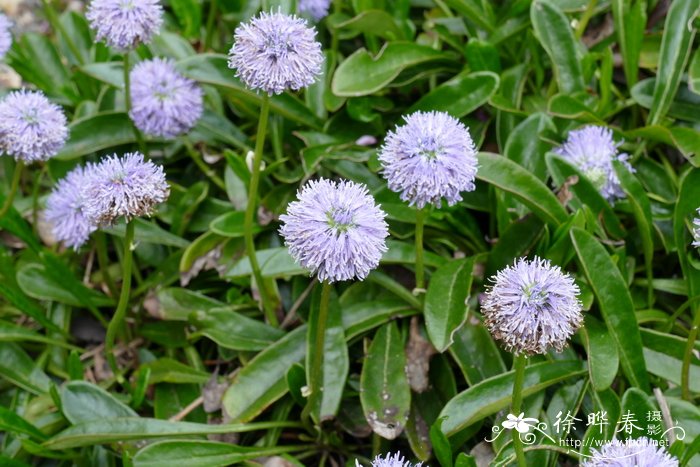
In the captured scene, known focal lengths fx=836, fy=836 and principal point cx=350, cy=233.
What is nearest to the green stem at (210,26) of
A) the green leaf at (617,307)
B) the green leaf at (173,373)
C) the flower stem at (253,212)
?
the flower stem at (253,212)

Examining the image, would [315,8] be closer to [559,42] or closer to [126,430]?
[559,42]

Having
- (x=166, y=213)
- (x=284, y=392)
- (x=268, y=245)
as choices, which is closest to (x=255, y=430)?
(x=284, y=392)

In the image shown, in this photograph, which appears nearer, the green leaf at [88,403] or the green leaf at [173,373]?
the green leaf at [88,403]

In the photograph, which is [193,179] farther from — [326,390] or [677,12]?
[677,12]

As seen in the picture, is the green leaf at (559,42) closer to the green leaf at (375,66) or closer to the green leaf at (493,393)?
the green leaf at (375,66)

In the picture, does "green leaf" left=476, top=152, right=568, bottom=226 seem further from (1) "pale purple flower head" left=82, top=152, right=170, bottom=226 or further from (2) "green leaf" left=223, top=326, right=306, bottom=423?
(1) "pale purple flower head" left=82, top=152, right=170, bottom=226
